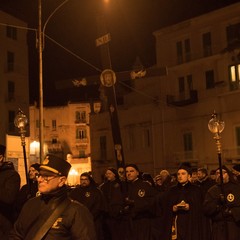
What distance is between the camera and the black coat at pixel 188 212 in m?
10.2

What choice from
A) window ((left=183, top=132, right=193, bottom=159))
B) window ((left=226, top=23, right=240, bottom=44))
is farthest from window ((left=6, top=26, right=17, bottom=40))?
window ((left=226, top=23, right=240, bottom=44))

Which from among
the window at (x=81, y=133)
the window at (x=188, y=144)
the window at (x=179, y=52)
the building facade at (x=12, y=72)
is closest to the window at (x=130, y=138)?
the window at (x=188, y=144)

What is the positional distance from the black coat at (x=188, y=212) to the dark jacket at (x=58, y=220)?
5579mm

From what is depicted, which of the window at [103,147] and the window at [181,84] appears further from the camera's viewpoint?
the window at [103,147]

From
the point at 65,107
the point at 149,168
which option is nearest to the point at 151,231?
the point at 149,168

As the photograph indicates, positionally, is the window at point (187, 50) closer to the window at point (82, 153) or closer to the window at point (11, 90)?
the window at point (11, 90)

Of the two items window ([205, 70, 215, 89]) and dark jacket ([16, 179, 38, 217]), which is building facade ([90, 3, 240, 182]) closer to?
window ([205, 70, 215, 89])

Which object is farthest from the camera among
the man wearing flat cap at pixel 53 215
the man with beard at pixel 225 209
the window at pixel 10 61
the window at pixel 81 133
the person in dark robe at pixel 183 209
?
the window at pixel 81 133

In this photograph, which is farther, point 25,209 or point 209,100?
point 209,100

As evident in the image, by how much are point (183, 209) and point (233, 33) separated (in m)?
25.5

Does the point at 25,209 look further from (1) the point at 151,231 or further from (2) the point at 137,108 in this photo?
(2) the point at 137,108

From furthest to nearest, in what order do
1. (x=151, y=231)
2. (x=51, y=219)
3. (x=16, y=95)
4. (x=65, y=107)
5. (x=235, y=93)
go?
Answer: (x=65, y=107), (x=16, y=95), (x=235, y=93), (x=151, y=231), (x=51, y=219)

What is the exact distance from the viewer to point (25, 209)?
504 cm

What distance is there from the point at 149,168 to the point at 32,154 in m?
8.73
